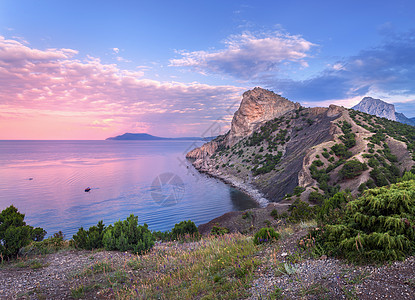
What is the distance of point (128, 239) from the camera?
1037cm

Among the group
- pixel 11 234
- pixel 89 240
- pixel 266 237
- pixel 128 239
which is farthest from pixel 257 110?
pixel 11 234

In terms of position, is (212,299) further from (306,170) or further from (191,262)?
(306,170)

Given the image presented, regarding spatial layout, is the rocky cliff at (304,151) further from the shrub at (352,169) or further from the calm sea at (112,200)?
the calm sea at (112,200)

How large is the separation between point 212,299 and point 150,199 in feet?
129

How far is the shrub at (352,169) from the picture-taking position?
25562 millimetres

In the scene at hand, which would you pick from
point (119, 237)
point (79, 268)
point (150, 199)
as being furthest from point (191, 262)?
point (150, 199)

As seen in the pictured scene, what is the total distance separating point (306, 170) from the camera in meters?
30.9

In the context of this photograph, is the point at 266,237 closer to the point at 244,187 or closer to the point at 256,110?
the point at 244,187

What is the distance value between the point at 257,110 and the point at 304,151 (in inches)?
1464

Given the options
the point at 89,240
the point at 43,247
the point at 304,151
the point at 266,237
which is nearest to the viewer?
the point at 266,237

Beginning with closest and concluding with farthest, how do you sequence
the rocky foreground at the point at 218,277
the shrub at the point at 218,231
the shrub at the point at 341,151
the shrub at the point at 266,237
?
the rocky foreground at the point at 218,277, the shrub at the point at 266,237, the shrub at the point at 218,231, the shrub at the point at 341,151

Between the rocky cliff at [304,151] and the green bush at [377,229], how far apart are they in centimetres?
2097

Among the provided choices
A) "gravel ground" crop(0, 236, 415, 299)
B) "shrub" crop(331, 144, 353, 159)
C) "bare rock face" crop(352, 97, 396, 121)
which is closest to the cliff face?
"shrub" crop(331, 144, 353, 159)

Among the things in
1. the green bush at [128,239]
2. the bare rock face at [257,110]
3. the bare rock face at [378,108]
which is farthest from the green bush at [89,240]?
the bare rock face at [378,108]
